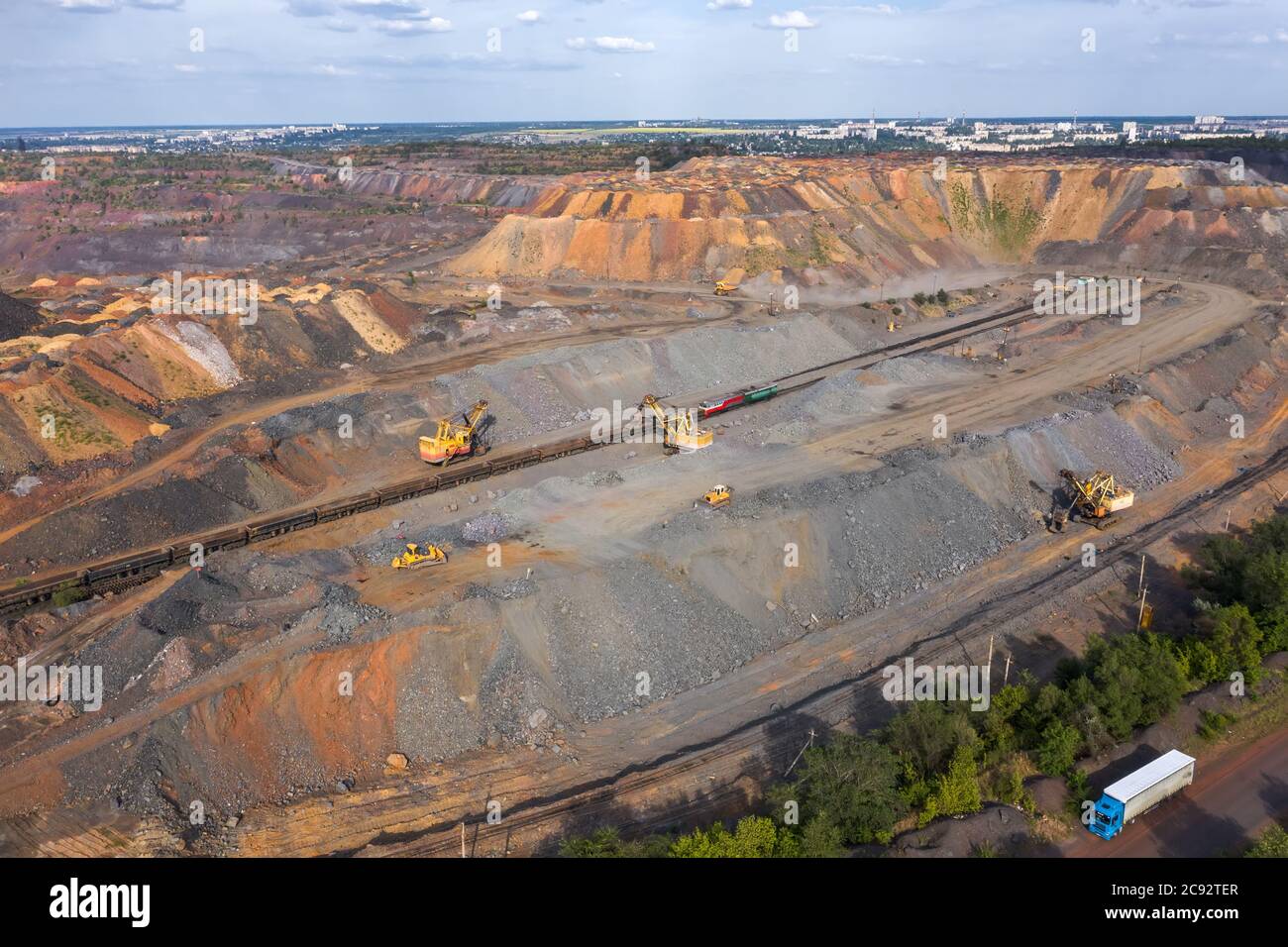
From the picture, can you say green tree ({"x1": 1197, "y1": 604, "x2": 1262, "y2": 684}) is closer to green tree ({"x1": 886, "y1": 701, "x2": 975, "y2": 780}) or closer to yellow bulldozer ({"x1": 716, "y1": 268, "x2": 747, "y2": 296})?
green tree ({"x1": 886, "y1": 701, "x2": 975, "y2": 780})

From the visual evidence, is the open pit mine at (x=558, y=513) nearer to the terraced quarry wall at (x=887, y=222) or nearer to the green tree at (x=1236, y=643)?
the terraced quarry wall at (x=887, y=222)

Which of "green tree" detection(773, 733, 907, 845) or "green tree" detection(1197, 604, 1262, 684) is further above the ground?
"green tree" detection(1197, 604, 1262, 684)

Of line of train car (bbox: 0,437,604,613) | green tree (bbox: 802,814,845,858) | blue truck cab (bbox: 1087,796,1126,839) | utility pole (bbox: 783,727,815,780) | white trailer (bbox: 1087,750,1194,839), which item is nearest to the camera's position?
green tree (bbox: 802,814,845,858)

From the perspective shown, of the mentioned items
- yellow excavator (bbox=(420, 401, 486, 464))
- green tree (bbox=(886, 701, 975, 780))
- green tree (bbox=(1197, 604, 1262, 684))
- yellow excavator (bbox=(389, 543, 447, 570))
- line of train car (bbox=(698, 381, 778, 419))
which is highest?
line of train car (bbox=(698, 381, 778, 419))

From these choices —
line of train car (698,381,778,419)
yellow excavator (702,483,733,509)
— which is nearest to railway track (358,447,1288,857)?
yellow excavator (702,483,733,509)

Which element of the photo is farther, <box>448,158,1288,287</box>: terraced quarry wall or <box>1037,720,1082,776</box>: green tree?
<box>448,158,1288,287</box>: terraced quarry wall

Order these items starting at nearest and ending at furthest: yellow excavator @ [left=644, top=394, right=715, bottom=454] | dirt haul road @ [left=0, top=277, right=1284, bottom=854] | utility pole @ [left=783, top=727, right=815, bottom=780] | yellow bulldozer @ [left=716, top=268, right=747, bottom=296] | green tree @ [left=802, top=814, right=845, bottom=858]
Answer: green tree @ [left=802, top=814, right=845, bottom=858] → dirt haul road @ [left=0, top=277, right=1284, bottom=854] → utility pole @ [left=783, top=727, right=815, bottom=780] → yellow excavator @ [left=644, top=394, right=715, bottom=454] → yellow bulldozer @ [left=716, top=268, right=747, bottom=296]

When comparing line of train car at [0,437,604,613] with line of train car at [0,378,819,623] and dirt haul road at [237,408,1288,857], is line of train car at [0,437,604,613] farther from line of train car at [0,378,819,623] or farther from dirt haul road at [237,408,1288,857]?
dirt haul road at [237,408,1288,857]

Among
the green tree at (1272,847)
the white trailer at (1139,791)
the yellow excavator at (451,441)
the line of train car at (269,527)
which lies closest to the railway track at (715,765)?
the white trailer at (1139,791)
